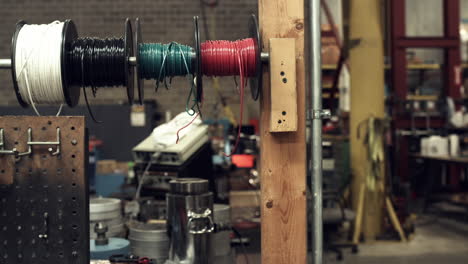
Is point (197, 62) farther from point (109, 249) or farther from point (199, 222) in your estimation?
point (109, 249)

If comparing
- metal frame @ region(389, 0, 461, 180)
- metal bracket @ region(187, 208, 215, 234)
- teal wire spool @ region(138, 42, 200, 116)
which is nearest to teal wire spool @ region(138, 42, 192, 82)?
teal wire spool @ region(138, 42, 200, 116)

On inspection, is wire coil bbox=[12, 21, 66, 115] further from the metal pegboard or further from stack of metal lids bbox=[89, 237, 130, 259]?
stack of metal lids bbox=[89, 237, 130, 259]

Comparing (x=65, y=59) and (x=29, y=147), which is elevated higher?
(x=65, y=59)

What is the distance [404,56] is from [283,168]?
20.5ft

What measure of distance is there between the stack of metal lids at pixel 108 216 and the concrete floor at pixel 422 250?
2297 mm

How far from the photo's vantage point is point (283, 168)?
4.86 ft

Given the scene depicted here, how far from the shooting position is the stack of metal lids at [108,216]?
199 cm

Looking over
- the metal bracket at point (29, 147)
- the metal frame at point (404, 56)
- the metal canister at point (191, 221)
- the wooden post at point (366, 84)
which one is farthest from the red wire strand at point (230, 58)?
the metal frame at point (404, 56)

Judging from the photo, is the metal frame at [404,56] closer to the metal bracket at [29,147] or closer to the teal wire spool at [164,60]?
the teal wire spool at [164,60]

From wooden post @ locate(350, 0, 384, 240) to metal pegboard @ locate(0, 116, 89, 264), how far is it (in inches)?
150

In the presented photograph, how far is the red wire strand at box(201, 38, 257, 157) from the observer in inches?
57.4

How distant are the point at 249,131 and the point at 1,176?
235 centimetres

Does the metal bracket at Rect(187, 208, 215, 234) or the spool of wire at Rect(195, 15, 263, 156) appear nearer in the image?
the spool of wire at Rect(195, 15, 263, 156)

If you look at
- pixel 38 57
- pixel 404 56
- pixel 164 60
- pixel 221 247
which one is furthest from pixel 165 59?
pixel 404 56
